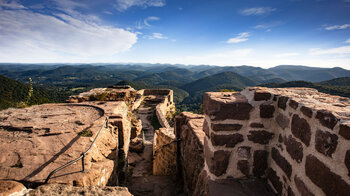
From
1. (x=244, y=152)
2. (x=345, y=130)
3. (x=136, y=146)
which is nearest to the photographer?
(x=345, y=130)

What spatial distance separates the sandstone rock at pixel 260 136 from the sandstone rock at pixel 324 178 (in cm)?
56

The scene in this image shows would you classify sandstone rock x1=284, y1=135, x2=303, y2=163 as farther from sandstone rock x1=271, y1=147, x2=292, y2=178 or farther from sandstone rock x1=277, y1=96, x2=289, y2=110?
sandstone rock x1=277, y1=96, x2=289, y2=110

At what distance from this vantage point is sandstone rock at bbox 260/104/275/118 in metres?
1.84

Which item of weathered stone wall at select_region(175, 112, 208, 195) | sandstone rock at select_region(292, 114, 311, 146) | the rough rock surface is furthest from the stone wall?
the rough rock surface

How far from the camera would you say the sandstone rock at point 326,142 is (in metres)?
1.07

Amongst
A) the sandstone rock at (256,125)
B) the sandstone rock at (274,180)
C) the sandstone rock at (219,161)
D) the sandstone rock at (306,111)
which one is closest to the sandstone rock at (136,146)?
the sandstone rock at (219,161)

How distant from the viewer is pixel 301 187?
1.40m

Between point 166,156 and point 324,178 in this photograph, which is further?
point 166,156

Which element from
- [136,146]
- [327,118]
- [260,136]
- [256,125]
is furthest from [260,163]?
[136,146]

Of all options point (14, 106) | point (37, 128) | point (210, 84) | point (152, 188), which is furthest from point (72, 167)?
point (210, 84)

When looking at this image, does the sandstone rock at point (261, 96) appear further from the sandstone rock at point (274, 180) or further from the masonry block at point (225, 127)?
the sandstone rock at point (274, 180)

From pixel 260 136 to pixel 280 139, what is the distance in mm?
199

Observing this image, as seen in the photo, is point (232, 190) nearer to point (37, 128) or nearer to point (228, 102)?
point (228, 102)

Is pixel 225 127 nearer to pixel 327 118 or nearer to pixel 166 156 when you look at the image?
pixel 327 118
